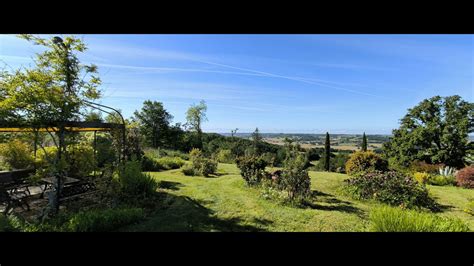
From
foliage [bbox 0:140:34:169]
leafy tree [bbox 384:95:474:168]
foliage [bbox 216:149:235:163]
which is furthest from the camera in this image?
foliage [bbox 216:149:235:163]

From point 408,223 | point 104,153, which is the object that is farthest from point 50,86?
point 408,223

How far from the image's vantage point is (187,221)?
4.28 metres

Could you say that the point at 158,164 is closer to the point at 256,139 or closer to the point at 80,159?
the point at 80,159

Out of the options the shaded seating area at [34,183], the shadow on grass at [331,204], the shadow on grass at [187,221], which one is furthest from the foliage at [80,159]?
the shadow on grass at [331,204]

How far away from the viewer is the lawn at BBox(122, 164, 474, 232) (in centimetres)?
415

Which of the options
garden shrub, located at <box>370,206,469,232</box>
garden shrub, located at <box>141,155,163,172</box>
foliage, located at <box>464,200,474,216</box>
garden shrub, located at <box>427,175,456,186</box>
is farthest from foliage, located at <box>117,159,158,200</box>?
garden shrub, located at <box>427,175,456,186</box>

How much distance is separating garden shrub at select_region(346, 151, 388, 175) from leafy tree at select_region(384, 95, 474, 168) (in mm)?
5365

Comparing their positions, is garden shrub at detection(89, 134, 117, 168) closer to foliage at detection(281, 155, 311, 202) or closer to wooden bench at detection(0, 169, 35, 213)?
wooden bench at detection(0, 169, 35, 213)

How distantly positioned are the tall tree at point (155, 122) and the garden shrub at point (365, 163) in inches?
505

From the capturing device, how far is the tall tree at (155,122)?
17.3 m

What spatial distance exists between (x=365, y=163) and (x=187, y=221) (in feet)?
20.7
